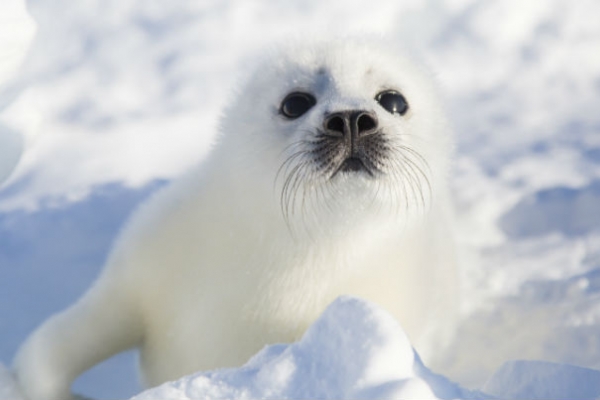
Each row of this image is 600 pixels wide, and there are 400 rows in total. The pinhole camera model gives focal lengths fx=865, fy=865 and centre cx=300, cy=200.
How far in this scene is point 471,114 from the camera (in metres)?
6.59

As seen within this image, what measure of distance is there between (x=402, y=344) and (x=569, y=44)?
5.49 m

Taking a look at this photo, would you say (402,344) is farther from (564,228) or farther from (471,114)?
(471,114)

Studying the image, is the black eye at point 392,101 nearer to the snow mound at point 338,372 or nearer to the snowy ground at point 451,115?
the snowy ground at point 451,115

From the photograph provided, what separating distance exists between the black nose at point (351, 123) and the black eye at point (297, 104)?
0.27 m

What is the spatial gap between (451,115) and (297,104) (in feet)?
2.80

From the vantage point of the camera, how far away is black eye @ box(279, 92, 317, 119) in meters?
3.22

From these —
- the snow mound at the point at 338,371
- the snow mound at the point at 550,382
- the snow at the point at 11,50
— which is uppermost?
the snow at the point at 11,50

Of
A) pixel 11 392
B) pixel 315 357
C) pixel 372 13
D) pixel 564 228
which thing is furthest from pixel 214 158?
pixel 372 13

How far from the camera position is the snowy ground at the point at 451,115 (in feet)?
14.0

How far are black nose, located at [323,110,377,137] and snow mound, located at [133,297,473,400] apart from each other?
76cm

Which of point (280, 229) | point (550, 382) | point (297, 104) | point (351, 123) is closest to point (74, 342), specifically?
point (280, 229)

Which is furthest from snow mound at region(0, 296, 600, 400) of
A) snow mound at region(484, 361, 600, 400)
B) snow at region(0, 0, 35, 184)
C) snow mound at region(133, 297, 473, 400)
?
snow at region(0, 0, 35, 184)

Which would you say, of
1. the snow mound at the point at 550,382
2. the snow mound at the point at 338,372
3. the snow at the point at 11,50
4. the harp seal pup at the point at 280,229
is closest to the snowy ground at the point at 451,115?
the snow mound at the point at 550,382

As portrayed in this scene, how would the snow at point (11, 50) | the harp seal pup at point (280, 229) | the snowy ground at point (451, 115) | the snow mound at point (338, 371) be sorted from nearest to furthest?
the snow mound at point (338, 371) < the harp seal pup at point (280, 229) < the snow at point (11, 50) < the snowy ground at point (451, 115)
